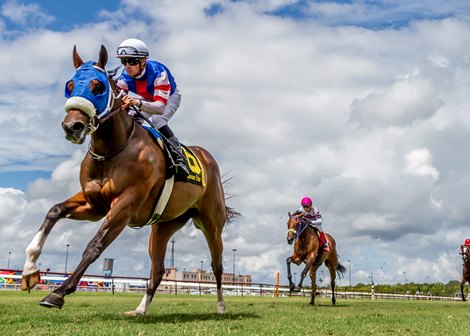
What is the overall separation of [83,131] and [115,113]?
0.92 metres

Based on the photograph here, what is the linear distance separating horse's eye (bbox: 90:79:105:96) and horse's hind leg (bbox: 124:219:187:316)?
3.63 m

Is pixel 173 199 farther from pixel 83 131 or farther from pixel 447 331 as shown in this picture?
pixel 447 331

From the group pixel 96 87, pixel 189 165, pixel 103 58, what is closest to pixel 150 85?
pixel 103 58

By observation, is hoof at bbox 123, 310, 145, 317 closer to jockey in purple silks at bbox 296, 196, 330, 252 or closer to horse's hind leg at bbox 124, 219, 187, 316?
horse's hind leg at bbox 124, 219, 187, 316

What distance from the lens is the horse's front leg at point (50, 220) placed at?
22.7 ft

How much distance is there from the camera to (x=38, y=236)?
7.30 m

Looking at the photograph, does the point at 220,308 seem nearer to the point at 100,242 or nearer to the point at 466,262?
the point at 100,242

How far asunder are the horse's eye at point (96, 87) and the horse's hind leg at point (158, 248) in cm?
363

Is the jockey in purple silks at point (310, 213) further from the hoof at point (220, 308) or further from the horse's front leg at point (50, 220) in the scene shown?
the horse's front leg at point (50, 220)

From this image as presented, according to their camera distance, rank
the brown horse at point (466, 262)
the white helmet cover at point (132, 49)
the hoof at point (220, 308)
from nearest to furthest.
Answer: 1. the white helmet cover at point (132, 49)
2. the hoof at point (220, 308)
3. the brown horse at point (466, 262)

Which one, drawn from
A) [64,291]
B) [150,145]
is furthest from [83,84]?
[64,291]

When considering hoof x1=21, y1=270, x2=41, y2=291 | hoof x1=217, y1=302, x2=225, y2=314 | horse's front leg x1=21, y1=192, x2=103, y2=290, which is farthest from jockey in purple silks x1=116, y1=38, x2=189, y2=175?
hoof x1=217, y1=302, x2=225, y2=314

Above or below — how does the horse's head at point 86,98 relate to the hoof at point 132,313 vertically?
above

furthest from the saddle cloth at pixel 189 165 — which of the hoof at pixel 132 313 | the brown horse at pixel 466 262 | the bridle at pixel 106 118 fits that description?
the brown horse at pixel 466 262
